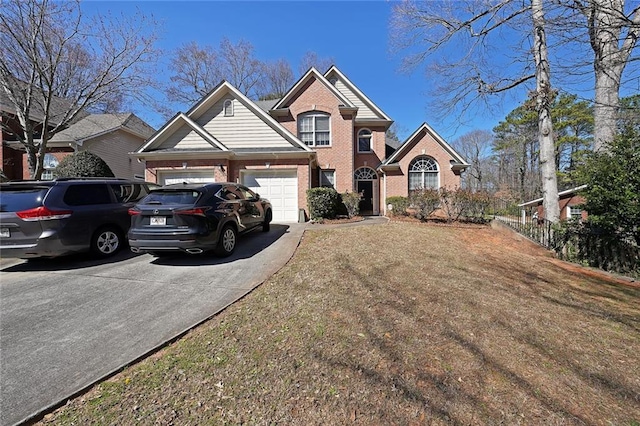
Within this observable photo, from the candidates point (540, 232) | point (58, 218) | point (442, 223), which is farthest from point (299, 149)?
point (540, 232)

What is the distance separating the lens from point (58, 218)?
567cm

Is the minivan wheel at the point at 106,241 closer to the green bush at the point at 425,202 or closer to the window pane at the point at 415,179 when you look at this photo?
the green bush at the point at 425,202

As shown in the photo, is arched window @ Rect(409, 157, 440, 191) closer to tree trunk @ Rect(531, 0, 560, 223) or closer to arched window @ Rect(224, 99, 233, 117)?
tree trunk @ Rect(531, 0, 560, 223)

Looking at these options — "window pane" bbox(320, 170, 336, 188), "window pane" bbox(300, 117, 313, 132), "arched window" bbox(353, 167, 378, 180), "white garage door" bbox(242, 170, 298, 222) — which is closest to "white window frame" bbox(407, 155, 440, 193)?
"arched window" bbox(353, 167, 378, 180)

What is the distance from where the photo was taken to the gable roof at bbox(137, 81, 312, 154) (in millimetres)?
12406

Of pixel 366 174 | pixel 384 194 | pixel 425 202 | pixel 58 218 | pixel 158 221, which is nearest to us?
pixel 58 218

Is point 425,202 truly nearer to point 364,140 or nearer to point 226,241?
point 364,140

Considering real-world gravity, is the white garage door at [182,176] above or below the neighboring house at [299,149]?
below

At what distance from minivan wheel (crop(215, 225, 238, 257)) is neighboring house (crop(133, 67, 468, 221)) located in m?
6.00

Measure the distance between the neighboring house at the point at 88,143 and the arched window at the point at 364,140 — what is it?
16.1m

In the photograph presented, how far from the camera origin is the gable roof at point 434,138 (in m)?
16.6

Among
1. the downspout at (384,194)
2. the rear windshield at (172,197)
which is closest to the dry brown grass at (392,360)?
the rear windshield at (172,197)

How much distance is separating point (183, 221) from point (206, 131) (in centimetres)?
874

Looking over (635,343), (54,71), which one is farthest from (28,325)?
(54,71)
